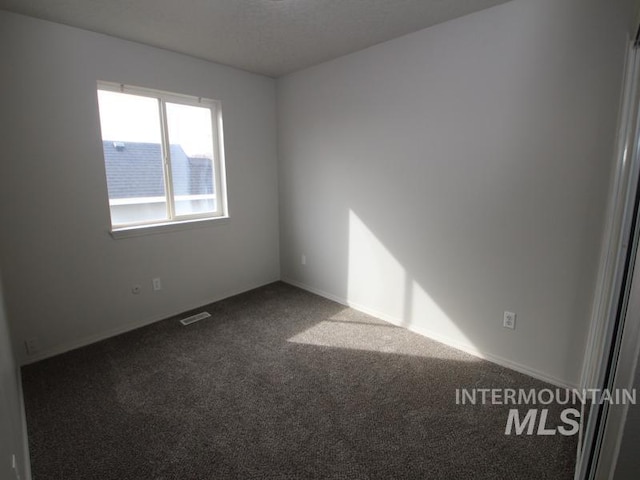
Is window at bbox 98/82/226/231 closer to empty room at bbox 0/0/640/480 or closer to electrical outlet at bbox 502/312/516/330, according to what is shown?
empty room at bbox 0/0/640/480

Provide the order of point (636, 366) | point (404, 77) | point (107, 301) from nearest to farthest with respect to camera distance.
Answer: point (636, 366)
point (404, 77)
point (107, 301)

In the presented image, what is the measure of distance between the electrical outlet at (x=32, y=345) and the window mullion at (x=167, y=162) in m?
1.45

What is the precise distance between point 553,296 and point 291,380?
186 centimetres

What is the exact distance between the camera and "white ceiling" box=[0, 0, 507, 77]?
2.16 metres


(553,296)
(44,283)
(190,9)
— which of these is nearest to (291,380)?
(553,296)

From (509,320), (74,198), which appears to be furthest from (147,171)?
(509,320)

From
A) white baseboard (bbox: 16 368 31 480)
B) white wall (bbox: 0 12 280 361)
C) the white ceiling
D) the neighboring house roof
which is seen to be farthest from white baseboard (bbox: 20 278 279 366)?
the white ceiling

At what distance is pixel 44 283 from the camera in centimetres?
257

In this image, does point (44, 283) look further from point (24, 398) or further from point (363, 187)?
point (363, 187)

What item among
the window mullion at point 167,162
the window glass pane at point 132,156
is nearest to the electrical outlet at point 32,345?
the window glass pane at point 132,156

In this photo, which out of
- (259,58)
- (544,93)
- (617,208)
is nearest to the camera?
(617,208)

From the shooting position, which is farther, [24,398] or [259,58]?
[259,58]

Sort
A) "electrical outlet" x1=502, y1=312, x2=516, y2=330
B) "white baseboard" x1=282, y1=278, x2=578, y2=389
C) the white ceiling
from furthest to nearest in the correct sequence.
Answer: "electrical outlet" x1=502, y1=312, x2=516, y2=330, "white baseboard" x1=282, y1=278, x2=578, y2=389, the white ceiling

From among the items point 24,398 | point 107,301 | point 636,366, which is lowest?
point 24,398
